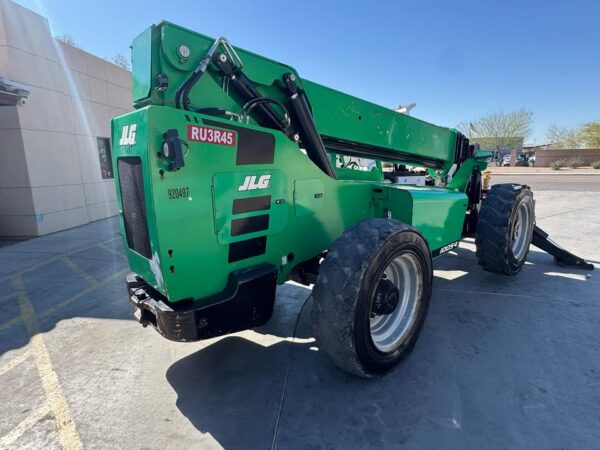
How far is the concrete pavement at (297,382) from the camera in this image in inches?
90.4

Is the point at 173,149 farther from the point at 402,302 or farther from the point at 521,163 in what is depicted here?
the point at 521,163

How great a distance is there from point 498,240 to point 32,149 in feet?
34.8

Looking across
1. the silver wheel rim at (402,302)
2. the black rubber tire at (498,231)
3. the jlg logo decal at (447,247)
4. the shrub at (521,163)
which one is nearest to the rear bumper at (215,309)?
the silver wheel rim at (402,302)

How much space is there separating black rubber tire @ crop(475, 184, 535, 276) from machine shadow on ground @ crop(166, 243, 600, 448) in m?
0.81

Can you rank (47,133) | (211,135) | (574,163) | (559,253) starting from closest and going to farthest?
(211,135) < (559,253) < (47,133) < (574,163)

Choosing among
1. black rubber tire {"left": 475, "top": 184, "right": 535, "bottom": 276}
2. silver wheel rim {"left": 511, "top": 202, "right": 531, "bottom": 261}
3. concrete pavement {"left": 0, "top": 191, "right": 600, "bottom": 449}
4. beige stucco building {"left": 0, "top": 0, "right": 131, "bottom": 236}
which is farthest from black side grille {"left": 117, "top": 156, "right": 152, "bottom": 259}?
beige stucco building {"left": 0, "top": 0, "right": 131, "bottom": 236}

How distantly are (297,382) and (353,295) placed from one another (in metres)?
0.94

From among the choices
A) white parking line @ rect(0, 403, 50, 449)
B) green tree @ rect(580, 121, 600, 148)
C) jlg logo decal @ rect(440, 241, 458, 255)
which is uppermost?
green tree @ rect(580, 121, 600, 148)

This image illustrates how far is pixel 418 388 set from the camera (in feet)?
8.86

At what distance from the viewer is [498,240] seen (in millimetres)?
4602

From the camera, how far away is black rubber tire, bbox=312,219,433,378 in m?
2.44

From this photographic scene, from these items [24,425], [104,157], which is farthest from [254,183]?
[104,157]

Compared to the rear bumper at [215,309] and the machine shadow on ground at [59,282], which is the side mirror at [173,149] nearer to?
the rear bumper at [215,309]

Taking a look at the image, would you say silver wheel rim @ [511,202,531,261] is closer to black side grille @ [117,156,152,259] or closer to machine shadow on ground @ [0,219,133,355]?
black side grille @ [117,156,152,259]
